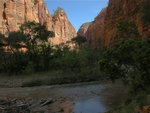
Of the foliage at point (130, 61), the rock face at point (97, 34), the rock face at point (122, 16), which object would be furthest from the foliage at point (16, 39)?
the rock face at point (97, 34)

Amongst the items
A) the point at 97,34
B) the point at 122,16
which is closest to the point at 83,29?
the point at 97,34

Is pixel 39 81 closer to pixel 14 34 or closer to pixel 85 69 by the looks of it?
pixel 85 69

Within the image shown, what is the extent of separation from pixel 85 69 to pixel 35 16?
44.2 metres

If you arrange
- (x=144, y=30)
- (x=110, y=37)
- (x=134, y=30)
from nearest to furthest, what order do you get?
(x=134, y=30), (x=144, y=30), (x=110, y=37)

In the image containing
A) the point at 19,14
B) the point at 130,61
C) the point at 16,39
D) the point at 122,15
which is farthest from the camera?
the point at 19,14

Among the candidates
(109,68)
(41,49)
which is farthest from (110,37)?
(109,68)

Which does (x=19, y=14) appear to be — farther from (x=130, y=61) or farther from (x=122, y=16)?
(x=130, y=61)

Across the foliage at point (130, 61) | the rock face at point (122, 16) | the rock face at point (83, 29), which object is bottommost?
the foliage at point (130, 61)

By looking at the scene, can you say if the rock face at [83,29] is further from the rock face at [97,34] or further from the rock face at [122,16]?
the rock face at [122,16]

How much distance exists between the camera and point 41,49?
40.1 m

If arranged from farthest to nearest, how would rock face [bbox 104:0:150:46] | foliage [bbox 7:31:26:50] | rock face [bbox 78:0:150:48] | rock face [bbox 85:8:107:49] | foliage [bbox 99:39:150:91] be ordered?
rock face [bbox 85:8:107:49], foliage [bbox 7:31:26:50], rock face [bbox 104:0:150:46], rock face [bbox 78:0:150:48], foliage [bbox 99:39:150:91]

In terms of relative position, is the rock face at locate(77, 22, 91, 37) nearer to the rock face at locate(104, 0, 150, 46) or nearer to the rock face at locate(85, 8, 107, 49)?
the rock face at locate(85, 8, 107, 49)

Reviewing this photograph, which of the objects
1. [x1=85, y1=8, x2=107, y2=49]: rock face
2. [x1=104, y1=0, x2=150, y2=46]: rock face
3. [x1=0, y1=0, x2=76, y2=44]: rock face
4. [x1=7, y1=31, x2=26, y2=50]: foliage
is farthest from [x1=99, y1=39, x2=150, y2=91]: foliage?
[x1=85, y1=8, x2=107, y2=49]: rock face

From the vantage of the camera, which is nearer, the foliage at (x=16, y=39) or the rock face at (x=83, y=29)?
the foliage at (x=16, y=39)
